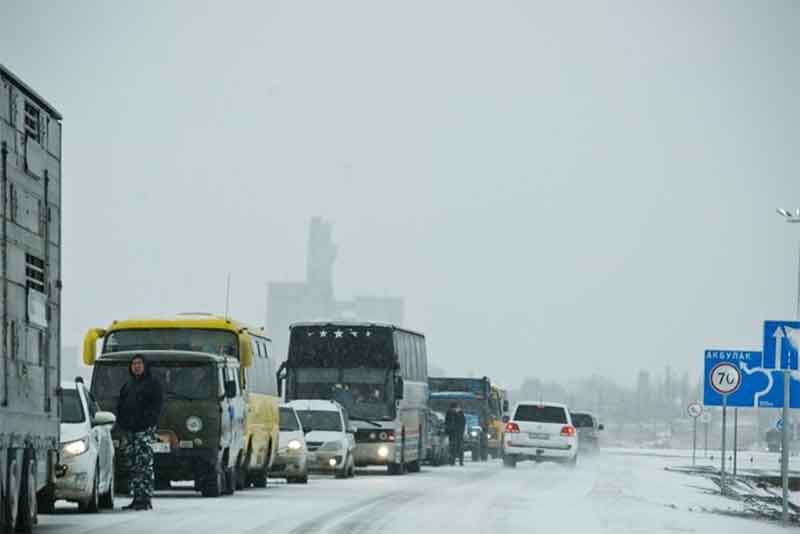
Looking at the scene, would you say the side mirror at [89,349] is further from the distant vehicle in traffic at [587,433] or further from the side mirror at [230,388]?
the distant vehicle in traffic at [587,433]

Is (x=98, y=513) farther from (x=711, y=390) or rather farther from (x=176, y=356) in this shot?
(x=711, y=390)

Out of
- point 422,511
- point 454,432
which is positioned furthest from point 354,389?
point 422,511

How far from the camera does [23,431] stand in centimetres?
1975

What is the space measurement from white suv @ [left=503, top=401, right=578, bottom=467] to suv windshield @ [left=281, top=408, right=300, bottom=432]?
59.3 feet

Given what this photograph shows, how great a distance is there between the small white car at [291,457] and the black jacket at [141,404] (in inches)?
534

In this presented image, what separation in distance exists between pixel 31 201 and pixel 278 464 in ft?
65.8

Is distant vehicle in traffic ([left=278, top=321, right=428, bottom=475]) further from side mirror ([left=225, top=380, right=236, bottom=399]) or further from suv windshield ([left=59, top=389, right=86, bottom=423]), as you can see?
suv windshield ([left=59, top=389, right=86, bottom=423])

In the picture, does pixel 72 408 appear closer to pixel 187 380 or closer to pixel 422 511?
pixel 422 511

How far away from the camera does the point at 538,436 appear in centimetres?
6022

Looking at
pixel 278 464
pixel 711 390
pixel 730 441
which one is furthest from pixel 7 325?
pixel 730 441

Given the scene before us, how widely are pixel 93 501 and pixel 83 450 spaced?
0.95 meters

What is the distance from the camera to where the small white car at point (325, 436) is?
146 ft

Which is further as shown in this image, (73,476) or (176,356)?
(176,356)

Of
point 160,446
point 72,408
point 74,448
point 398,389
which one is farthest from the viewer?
point 398,389
